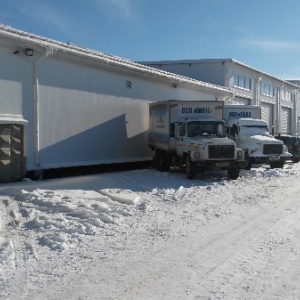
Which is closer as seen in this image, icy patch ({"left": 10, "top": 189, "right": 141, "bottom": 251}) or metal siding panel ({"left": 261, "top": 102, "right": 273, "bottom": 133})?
icy patch ({"left": 10, "top": 189, "right": 141, "bottom": 251})

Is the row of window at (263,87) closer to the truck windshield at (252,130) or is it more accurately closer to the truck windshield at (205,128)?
the truck windshield at (252,130)

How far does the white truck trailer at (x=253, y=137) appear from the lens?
19672 mm

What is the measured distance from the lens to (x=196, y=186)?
45.9 ft

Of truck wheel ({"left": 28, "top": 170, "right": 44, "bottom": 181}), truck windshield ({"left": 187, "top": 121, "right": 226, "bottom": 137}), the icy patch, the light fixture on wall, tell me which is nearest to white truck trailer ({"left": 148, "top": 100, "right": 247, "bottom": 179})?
truck windshield ({"left": 187, "top": 121, "right": 226, "bottom": 137})

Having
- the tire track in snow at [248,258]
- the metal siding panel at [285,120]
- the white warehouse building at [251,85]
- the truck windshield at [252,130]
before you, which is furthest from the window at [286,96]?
the tire track in snow at [248,258]

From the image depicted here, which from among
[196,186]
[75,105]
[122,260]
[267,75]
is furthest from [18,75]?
[267,75]

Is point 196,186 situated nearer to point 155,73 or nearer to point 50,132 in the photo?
point 50,132

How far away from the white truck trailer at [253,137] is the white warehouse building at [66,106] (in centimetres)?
408

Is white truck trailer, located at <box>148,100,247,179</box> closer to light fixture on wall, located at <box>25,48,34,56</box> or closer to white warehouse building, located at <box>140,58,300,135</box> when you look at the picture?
light fixture on wall, located at <box>25,48,34,56</box>

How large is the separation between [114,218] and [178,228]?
1.32 meters

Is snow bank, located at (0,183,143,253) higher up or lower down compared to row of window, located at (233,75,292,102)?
lower down

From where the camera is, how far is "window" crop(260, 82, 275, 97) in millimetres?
39969

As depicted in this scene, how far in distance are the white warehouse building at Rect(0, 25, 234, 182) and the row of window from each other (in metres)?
14.4

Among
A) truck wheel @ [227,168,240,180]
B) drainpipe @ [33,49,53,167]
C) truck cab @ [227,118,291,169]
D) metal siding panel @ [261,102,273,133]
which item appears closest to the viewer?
drainpipe @ [33,49,53,167]
